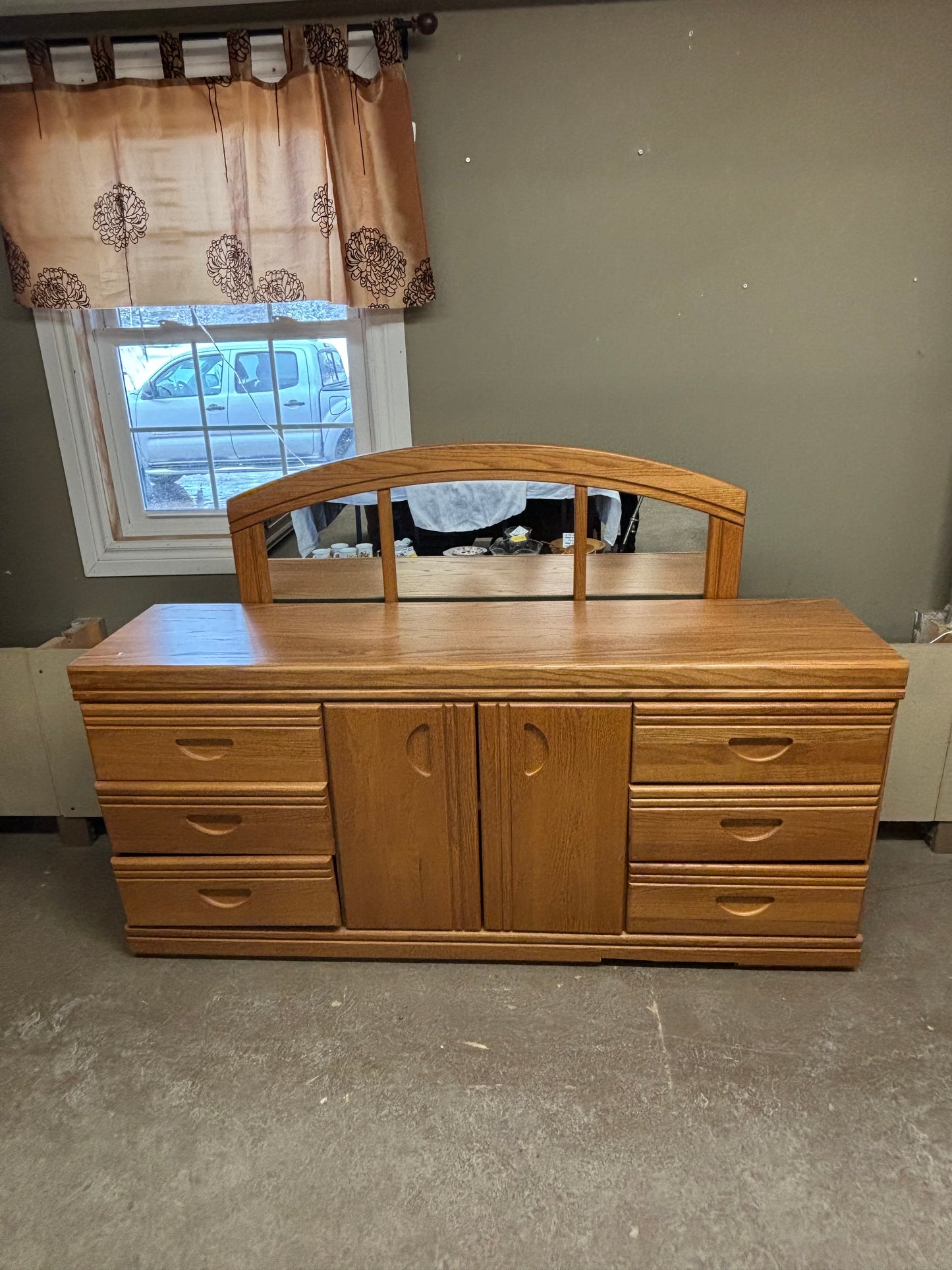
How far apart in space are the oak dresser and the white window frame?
0.38 m

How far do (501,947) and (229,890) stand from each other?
633 millimetres

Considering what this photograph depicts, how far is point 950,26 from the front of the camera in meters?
1.78

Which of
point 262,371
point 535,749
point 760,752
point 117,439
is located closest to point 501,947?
point 535,749

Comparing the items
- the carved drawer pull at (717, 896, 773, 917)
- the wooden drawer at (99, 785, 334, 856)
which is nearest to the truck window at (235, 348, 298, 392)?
the wooden drawer at (99, 785, 334, 856)

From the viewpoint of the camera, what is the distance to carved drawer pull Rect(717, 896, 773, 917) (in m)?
1.69

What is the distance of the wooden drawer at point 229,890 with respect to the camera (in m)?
1.73

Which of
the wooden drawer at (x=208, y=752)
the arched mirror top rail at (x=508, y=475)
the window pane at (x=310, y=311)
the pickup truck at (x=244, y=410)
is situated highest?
the window pane at (x=310, y=311)

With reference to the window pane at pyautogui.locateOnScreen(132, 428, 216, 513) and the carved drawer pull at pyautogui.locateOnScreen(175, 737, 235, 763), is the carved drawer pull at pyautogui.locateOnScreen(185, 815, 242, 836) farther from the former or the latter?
the window pane at pyautogui.locateOnScreen(132, 428, 216, 513)

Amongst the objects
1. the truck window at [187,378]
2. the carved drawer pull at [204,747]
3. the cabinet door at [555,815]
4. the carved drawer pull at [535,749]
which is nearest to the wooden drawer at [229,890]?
the carved drawer pull at [204,747]

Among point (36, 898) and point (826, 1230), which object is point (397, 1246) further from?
point (36, 898)

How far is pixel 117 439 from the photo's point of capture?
7.54ft

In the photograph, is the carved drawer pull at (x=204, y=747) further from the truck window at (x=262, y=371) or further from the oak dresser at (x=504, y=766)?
the truck window at (x=262, y=371)

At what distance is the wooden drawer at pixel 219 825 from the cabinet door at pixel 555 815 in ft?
1.23

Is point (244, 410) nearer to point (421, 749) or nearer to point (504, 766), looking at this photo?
point (421, 749)
